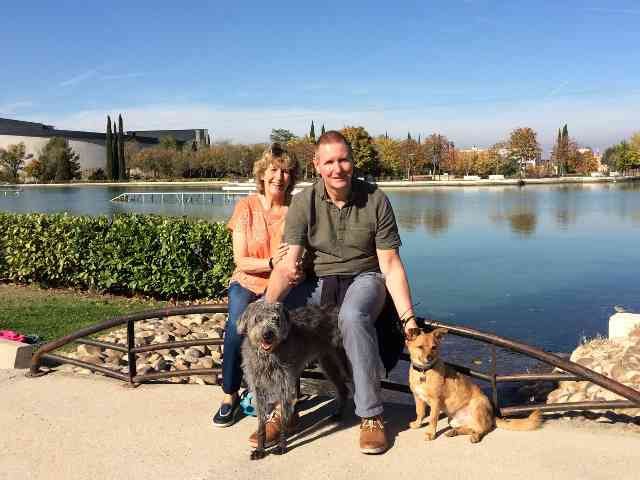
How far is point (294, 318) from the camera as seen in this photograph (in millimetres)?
3664

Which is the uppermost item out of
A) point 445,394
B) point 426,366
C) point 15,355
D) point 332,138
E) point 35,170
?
point 35,170

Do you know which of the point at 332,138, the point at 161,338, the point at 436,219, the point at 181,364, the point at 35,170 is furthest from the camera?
the point at 35,170

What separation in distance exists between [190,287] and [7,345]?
3.95 m

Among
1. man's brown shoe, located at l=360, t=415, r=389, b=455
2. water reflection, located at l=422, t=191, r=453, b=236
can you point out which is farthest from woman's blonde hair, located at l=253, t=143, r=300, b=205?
water reflection, located at l=422, t=191, r=453, b=236

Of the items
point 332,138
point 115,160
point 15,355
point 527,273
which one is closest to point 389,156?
point 115,160

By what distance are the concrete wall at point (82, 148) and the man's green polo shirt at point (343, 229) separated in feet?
338

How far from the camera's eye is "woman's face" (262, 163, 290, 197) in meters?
4.30

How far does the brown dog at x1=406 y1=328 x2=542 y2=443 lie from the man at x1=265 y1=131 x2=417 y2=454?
0.54 feet

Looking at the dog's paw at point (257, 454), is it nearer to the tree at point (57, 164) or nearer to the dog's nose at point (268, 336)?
the dog's nose at point (268, 336)

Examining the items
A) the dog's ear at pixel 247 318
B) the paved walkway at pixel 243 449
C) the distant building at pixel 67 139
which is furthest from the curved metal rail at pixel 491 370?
the distant building at pixel 67 139

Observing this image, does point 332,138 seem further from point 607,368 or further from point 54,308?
point 54,308

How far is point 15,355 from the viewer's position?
5.29 meters

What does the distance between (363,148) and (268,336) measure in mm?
75969

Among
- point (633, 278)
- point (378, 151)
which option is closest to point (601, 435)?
point (633, 278)
